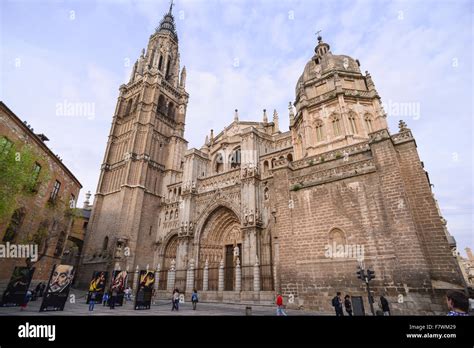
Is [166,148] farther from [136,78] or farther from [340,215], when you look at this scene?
[340,215]

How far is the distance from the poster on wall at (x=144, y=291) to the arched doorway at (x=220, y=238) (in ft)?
35.2

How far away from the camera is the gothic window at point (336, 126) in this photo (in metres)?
19.8

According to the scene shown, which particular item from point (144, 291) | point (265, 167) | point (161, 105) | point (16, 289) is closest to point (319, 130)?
point (265, 167)

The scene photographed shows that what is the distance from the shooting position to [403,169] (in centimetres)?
1323

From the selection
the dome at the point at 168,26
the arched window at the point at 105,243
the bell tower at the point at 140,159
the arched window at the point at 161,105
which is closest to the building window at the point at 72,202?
the bell tower at the point at 140,159

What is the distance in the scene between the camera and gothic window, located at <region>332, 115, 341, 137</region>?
19.8 meters

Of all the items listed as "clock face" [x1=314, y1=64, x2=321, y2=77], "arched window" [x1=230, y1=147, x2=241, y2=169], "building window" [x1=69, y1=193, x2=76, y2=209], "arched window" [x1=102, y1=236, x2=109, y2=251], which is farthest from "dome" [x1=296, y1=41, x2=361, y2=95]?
"arched window" [x1=102, y1=236, x2=109, y2=251]

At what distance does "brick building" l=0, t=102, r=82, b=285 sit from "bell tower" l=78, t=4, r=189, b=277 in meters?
6.64

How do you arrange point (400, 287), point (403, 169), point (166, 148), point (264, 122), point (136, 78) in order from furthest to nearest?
point (136, 78), point (166, 148), point (264, 122), point (403, 169), point (400, 287)

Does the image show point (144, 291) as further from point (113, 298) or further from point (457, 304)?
point (457, 304)

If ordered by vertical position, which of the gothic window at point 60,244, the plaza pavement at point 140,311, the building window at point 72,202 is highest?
the building window at point 72,202

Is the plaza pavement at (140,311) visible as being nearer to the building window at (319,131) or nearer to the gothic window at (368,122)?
the building window at (319,131)

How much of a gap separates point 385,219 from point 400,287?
3.01 meters
